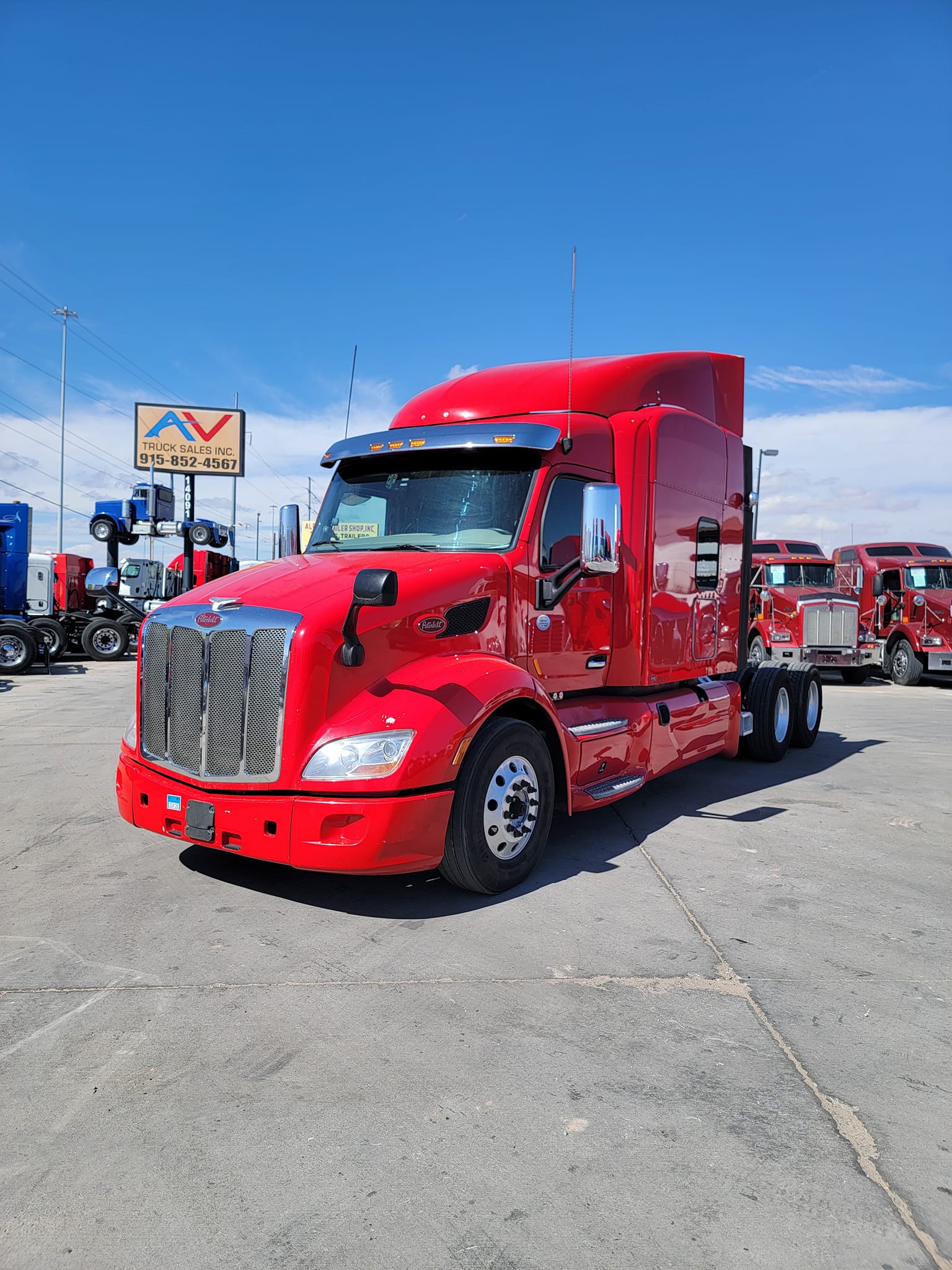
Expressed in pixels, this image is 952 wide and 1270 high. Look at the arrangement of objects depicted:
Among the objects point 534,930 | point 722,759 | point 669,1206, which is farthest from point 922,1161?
point 722,759

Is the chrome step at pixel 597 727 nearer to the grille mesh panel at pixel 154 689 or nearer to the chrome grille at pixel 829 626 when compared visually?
the grille mesh panel at pixel 154 689

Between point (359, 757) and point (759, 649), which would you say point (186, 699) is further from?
point (759, 649)

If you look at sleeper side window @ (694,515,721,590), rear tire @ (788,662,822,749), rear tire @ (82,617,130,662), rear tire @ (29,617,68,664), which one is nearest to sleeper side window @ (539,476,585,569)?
sleeper side window @ (694,515,721,590)

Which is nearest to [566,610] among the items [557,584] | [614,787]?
[557,584]

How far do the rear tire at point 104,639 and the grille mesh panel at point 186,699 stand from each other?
17.2 m

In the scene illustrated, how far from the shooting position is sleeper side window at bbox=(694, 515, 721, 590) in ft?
22.5

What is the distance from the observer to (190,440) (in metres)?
41.3

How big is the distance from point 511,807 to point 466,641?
92 centimetres

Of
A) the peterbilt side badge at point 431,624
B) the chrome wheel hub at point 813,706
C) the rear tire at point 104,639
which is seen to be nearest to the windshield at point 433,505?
the peterbilt side badge at point 431,624

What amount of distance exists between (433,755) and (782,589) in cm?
1468

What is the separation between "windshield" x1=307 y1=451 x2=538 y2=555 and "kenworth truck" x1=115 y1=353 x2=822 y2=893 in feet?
0.05

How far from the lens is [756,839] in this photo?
19.1 ft

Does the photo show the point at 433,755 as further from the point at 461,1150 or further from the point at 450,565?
the point at 461,1150

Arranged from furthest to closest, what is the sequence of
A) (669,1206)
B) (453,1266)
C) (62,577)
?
(62,577)
(669,1206)
(453,1266)
